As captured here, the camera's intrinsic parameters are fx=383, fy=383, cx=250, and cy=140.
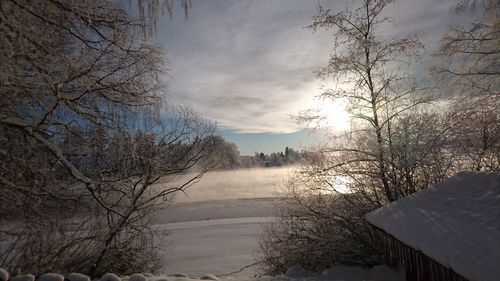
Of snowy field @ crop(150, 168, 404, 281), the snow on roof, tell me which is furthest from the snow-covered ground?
the snow on roof

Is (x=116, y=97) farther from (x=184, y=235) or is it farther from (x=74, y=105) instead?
(x=184, y=235)

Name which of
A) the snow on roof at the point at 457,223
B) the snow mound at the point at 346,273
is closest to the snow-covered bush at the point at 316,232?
the snow mound at the point at 346,273

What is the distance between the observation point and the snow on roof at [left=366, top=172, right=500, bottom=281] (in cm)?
338

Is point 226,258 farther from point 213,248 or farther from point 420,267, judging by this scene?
point 420,267

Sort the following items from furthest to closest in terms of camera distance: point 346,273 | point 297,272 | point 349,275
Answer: point 297,272 → point 346,273 → point 349,275

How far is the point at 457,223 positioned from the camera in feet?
14.7

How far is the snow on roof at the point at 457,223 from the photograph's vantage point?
3.38 m

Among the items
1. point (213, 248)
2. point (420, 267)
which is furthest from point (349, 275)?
point (213, 248)

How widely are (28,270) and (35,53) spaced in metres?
5.63

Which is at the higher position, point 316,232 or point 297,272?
point 316,232

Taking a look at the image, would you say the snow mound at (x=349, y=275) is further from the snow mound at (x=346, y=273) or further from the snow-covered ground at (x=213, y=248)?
the snow-covered ground at (x=213, y=248)

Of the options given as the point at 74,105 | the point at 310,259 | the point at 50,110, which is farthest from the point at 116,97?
the point at 310,259

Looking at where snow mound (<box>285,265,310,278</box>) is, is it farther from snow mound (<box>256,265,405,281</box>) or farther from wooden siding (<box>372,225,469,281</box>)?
wooden siding (<box>372,225,469,281</box>)

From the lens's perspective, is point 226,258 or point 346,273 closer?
point 346,273
